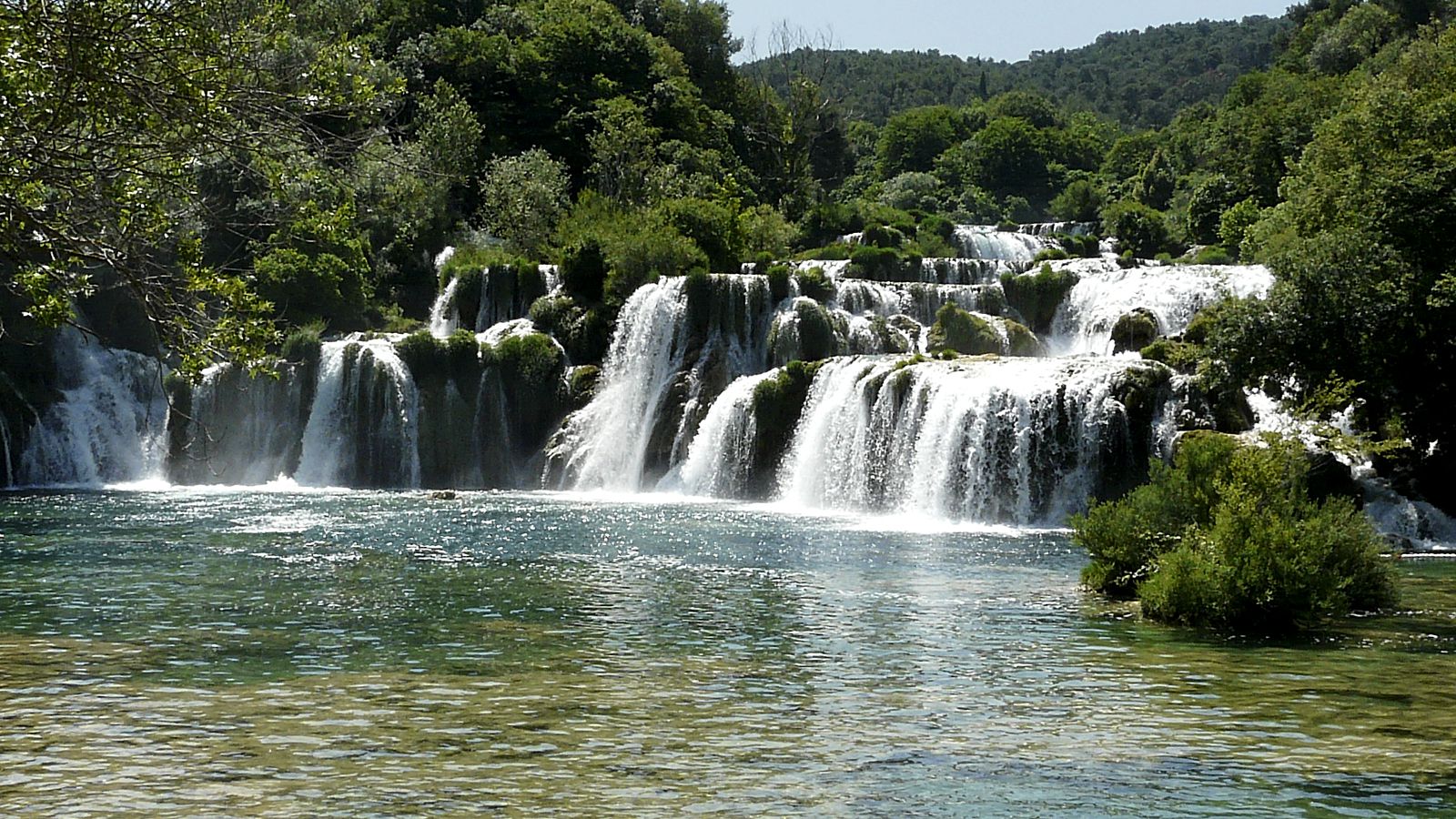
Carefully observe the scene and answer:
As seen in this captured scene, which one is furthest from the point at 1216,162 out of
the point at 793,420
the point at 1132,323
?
the point at 793,420

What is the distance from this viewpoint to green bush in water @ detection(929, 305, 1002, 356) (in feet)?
141

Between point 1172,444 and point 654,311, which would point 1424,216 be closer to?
point 1172,444

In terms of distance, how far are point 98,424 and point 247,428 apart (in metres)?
4.87

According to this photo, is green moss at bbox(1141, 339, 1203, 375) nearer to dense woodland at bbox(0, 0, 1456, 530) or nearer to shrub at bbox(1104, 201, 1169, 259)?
dense woodland at bbox(0, 0, 1456, 530)

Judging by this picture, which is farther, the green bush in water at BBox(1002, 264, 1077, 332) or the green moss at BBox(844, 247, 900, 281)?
the green moss at BBox(844, 247, 900, 281)

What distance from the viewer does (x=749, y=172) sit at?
80000 mm

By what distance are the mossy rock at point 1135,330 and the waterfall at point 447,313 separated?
23843 mm

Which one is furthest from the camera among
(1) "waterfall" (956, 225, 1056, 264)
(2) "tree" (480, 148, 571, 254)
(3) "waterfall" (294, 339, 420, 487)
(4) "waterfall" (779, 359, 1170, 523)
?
(1) "waterfall" (956, 225, 1056, 264)

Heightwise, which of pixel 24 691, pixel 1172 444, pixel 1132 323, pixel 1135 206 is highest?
pixel 1135 206

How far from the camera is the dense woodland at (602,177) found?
11977 mm

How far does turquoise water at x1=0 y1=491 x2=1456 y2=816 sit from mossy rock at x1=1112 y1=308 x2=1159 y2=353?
17.9 m

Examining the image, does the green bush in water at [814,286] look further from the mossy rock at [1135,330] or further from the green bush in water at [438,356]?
the green bush in water at [438,356]

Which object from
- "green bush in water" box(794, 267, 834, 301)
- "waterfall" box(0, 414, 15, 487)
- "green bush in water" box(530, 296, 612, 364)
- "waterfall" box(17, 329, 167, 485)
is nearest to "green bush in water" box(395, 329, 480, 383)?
"green bush in water" box(530, 296, 612, 364)

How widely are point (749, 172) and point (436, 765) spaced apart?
7162 centimetres
